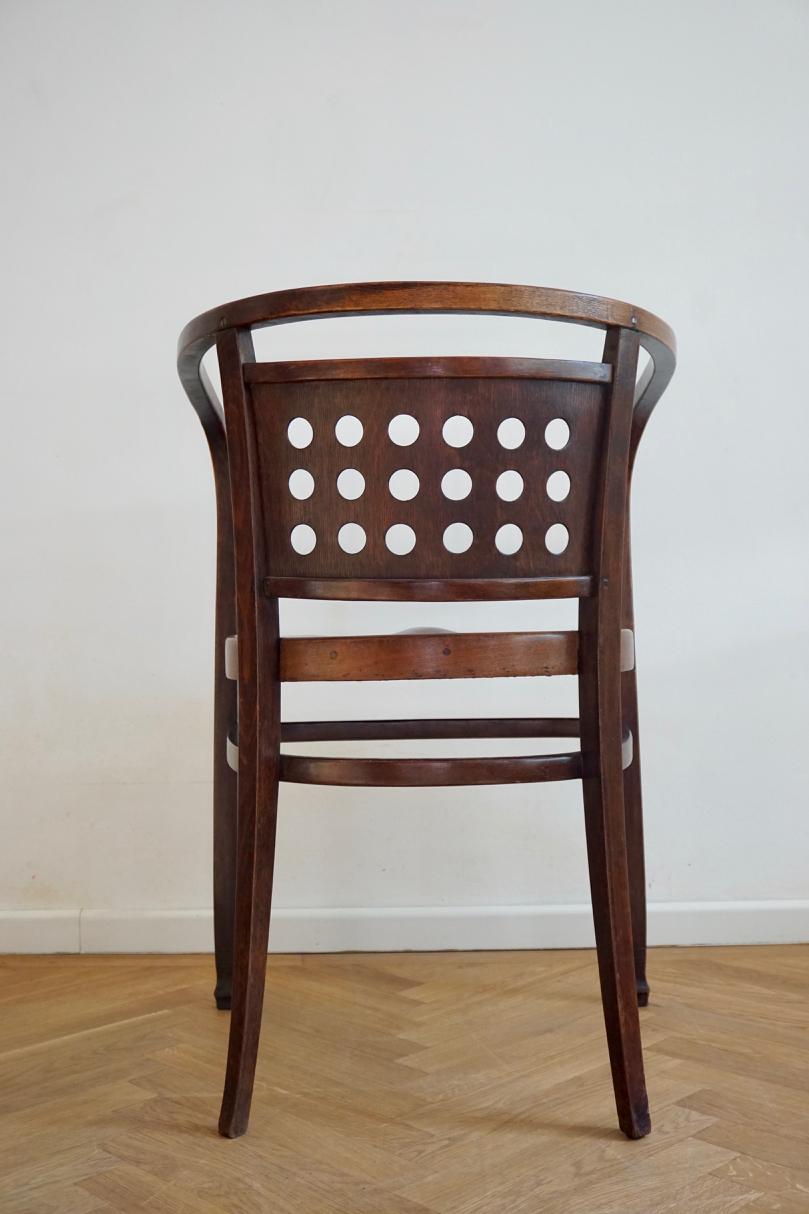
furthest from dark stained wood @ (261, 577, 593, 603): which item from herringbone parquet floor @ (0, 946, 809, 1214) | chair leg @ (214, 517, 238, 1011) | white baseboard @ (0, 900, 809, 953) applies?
white baseboard @ (0, 900, 809, 953)

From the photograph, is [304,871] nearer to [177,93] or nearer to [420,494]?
[420,494]

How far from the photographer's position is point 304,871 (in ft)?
5.68

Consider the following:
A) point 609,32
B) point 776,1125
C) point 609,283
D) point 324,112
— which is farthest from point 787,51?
point 776,1125

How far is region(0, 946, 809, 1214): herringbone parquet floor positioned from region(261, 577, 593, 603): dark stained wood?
1.65 ft

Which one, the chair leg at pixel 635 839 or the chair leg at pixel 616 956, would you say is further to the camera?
the chair leg at pixel 635 839

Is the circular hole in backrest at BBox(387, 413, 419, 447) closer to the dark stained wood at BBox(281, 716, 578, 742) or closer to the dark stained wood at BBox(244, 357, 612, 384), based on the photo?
the dark stained wood at BBox(281, 716, 578, 742)

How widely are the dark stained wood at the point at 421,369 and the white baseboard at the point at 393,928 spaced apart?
1.01 meters

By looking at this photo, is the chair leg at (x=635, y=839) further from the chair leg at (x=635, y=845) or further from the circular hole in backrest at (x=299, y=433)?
the circular hole in backrest at (x=299, y=433)

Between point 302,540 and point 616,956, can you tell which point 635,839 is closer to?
point 616,956

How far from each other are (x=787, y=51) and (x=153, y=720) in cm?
155

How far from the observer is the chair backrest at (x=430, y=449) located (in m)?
0.96

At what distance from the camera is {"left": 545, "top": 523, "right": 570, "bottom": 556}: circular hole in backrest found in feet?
3.33

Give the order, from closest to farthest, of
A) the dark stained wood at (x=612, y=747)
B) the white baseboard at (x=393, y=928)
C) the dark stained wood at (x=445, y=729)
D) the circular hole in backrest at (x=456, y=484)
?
the dark stained wood at (x=612, y=747) < the dark stained wood at (x=445, y=729) < the white baseboard at (x=393, y=928) < the circular hole in backrest at (x=456, y=484)

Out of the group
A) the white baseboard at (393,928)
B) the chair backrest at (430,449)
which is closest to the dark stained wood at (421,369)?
the chair backrest at (430,449)
